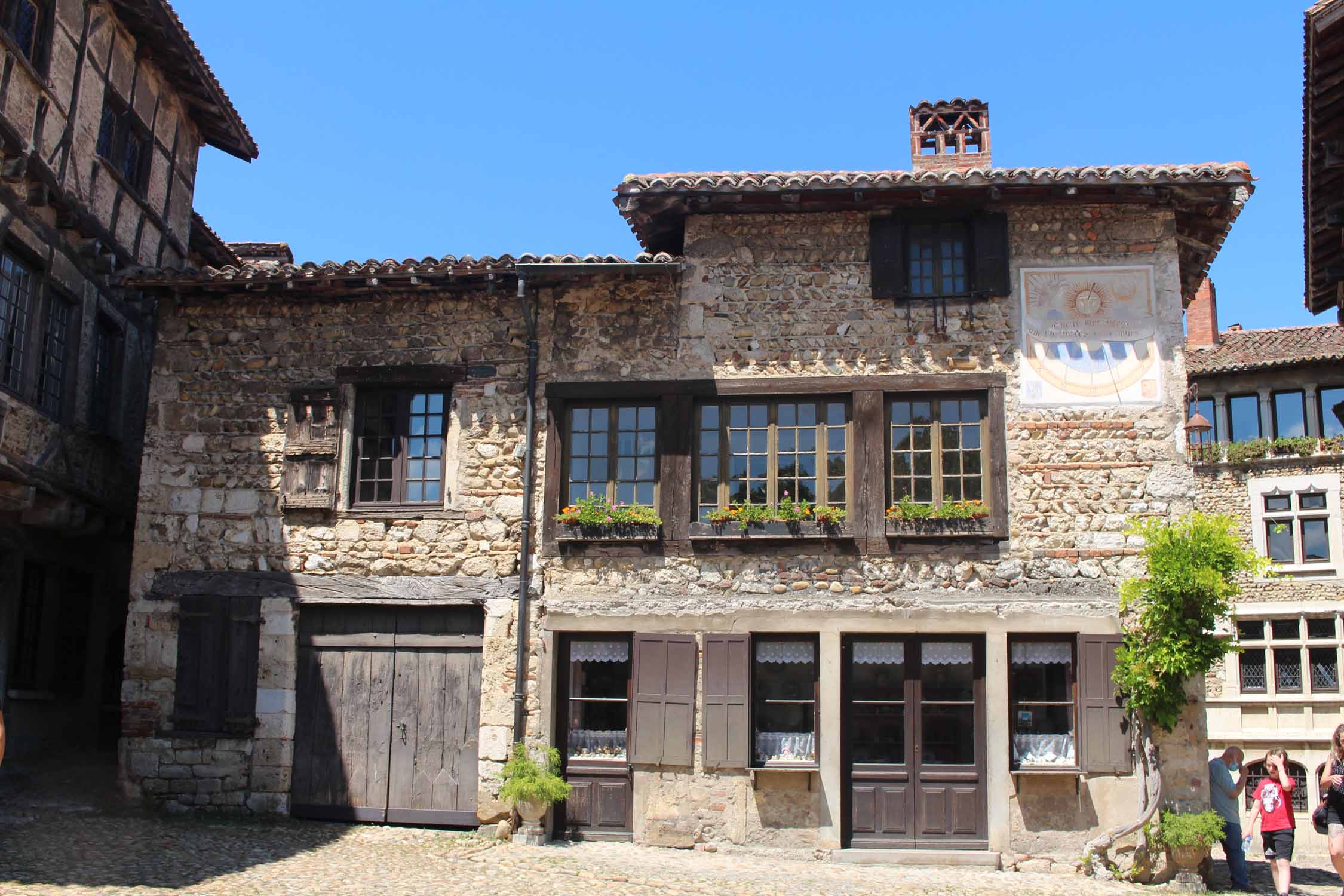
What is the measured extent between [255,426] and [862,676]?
655 centimetres

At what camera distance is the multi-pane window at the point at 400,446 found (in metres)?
11.5

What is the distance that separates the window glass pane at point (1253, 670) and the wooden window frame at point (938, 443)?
54.7 ft

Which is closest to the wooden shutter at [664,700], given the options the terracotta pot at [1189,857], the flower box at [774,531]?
the flower box at [774,531]

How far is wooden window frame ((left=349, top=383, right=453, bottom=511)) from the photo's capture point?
11461mm

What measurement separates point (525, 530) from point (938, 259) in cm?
483

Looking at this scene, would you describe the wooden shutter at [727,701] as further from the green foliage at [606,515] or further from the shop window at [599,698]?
the green foliage at [606,515]

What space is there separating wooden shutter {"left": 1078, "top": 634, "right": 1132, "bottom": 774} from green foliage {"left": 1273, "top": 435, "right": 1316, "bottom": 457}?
57.9 feet

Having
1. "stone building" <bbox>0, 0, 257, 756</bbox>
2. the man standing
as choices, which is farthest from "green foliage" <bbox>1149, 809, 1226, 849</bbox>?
"stone building" <bbox>0, 0, 257, 756</bbox>

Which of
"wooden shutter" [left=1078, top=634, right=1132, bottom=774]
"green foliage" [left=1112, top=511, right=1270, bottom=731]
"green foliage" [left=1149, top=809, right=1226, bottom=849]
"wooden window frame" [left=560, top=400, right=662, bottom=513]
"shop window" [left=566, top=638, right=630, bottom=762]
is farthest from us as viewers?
"wooden window frame" [left=560, top=400, right=662, bottom=513]

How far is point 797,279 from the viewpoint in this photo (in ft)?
37.3

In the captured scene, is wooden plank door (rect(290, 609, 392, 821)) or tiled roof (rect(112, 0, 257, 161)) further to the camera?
tiled roof (rect(112, 0, 257, 161))

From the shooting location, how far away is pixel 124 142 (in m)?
12.9

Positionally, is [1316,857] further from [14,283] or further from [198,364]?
[14,283]

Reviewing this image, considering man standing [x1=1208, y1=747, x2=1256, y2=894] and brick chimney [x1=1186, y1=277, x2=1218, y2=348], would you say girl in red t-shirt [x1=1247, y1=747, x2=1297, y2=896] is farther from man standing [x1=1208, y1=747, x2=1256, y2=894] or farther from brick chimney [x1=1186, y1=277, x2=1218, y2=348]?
brick chimney [x1=1186, y1=277, x2=1218, y2=348]
